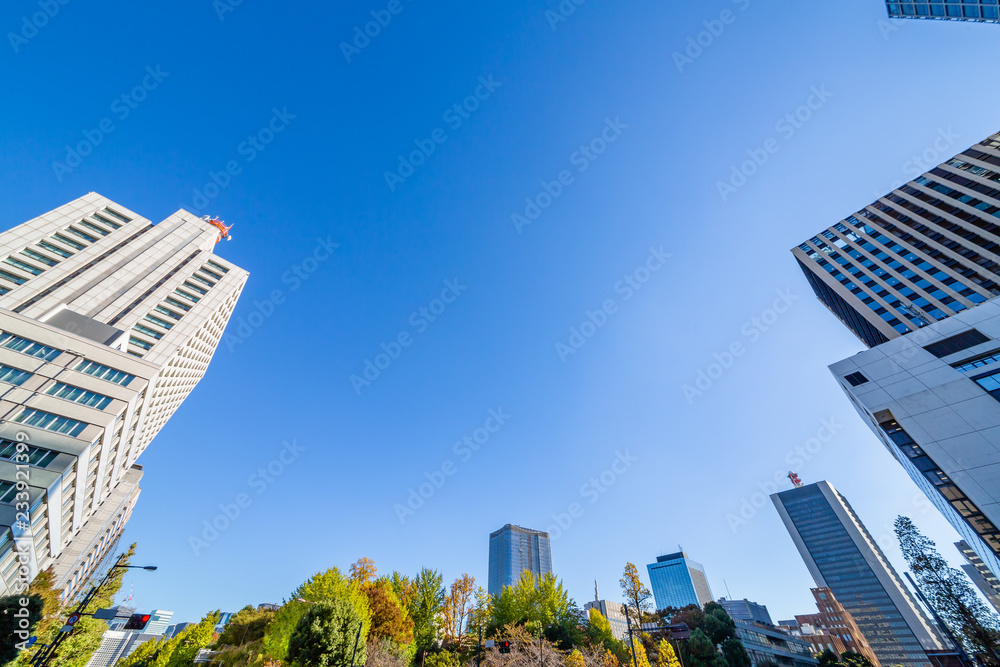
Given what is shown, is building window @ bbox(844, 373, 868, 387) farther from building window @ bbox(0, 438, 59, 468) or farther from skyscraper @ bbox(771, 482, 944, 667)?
skyscraper @ bbox(771, 482, 944, 667)

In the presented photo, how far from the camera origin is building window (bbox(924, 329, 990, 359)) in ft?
103

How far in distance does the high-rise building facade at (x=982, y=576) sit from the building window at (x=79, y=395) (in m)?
110

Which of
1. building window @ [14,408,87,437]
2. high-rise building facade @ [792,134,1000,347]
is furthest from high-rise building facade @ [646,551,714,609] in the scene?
building window @ [14,408,87,437]

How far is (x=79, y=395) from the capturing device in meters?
29.6

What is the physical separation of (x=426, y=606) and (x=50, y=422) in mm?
32902

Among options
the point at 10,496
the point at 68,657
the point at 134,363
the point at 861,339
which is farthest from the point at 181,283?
the point at 861,339

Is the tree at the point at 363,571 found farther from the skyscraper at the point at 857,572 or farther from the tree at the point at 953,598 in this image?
the skyscraper at the point at 857,572

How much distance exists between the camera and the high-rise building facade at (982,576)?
197 feet

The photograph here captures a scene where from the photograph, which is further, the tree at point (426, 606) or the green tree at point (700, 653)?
the green tree at point (700, 653)

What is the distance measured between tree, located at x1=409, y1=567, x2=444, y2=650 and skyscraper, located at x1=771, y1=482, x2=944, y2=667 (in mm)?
142941

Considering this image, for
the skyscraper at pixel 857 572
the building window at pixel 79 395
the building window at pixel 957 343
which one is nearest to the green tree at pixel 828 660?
the building window at pixel 957 343

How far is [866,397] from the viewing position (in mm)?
35594

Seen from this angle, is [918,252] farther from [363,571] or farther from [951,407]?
[363,571]

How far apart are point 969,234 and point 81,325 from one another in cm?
9298
